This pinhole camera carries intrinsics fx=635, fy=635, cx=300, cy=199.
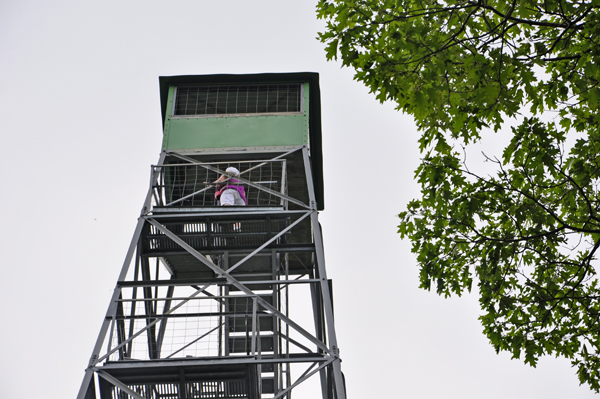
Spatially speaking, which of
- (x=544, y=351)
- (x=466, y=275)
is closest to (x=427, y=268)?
(x=466, y=275)

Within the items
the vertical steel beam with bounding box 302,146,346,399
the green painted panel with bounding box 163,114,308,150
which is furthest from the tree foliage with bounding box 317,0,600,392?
the green painted panel with bounding box 163,114,308,150

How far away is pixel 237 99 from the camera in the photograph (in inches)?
515

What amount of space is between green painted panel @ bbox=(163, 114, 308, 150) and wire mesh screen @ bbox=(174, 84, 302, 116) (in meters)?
0.39

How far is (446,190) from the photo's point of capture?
7.06 metres

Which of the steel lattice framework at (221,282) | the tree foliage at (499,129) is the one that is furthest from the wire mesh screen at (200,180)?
the tree foliage at (499,129)

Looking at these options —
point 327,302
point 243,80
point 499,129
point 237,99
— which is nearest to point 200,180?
point 237,99

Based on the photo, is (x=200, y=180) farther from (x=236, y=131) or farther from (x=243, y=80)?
(x=243, y=80)

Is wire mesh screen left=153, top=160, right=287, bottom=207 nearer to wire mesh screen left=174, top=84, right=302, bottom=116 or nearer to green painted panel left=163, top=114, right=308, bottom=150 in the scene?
green painted panel left=163, top=114, right=308, bottom=150

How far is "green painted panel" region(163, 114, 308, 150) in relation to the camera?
39.9 feet

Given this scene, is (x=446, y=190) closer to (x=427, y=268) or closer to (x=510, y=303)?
(x=427, y=268)

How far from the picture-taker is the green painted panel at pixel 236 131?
39.9ft

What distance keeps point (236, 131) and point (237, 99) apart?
3.40 feet

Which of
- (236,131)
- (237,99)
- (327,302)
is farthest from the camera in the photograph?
(237,99)

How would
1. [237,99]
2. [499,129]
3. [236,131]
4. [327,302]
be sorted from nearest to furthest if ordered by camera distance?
1. [499,129]
2. [327,302]
3. [236,131]
4. [237,99]
